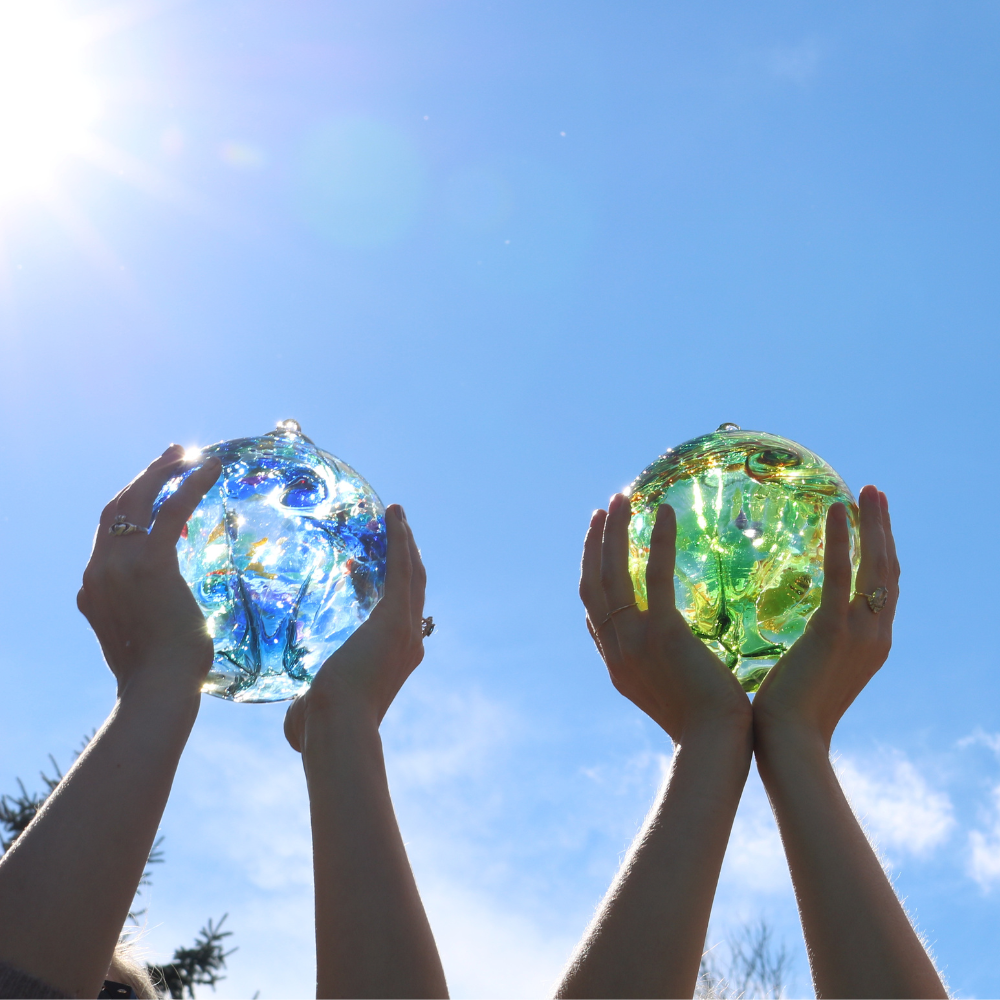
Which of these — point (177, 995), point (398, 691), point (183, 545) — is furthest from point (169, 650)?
point (177, 995)

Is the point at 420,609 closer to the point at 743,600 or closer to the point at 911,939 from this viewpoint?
the point at 743,600

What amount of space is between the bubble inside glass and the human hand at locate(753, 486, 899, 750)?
1.43 meters

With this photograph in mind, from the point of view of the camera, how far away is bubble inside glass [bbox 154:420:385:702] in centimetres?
307

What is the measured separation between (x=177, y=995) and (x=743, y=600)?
37.0 feet

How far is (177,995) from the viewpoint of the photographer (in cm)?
1135

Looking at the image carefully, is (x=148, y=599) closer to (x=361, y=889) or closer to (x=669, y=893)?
(x=361, y=889)

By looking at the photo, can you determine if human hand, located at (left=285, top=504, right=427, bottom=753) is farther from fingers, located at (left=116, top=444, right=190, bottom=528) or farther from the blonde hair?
the blonde hair

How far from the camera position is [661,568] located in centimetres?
290

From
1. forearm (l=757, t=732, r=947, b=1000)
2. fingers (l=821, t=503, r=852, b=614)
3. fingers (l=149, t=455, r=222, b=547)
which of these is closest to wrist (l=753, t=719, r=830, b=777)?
forearm (l=757, t=732, r=947, b=1000)

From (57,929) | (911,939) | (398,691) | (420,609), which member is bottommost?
(57,929)

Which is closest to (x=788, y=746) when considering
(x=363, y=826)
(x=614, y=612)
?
(x=614, y=612)

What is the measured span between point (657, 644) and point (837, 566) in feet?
2.07

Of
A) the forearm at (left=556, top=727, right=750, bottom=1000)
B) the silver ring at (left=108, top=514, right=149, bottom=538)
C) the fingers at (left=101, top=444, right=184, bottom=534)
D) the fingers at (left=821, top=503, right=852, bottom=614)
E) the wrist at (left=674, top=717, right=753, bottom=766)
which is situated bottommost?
the forearm at (left=556, top=727, right=750, bottom=1000)

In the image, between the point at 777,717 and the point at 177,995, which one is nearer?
the point at 777,717
